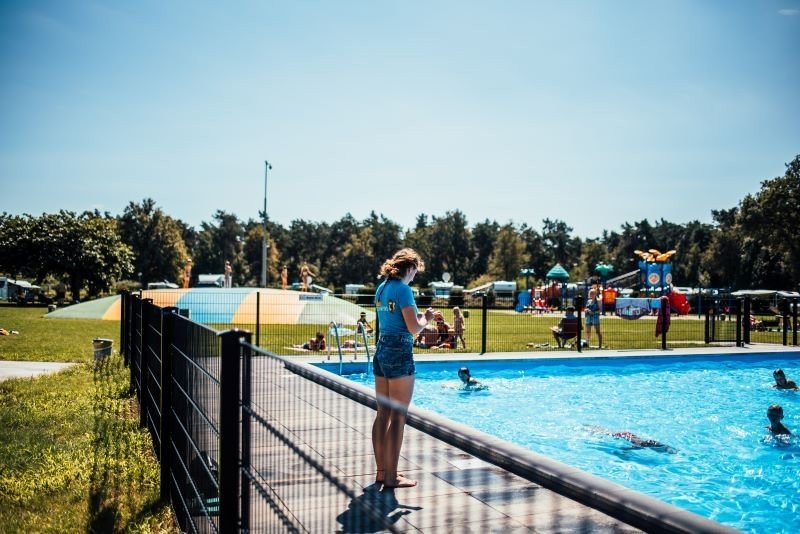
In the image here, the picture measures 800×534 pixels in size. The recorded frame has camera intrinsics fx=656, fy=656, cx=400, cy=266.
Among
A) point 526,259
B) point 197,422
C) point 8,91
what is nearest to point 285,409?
point 197,422

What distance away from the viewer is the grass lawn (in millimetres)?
4920

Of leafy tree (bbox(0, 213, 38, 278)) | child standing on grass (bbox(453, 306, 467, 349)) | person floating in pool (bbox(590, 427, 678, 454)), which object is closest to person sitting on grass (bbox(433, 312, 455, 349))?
child standing on grass (bbox(453, 306, 467, 349))

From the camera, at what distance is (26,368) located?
1288 centimetres

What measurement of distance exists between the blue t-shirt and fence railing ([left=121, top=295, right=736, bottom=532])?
0.85m

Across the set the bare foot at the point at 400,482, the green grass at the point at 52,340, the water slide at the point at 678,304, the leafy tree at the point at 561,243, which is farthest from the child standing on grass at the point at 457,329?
the leafy tree at the point at 561,243

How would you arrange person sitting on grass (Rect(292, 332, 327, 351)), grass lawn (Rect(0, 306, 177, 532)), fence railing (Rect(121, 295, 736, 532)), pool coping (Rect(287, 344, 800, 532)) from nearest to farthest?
pool coping (Rect(287, 344, 800, 532)), fence railing (Rect(121, 295, 736, 532)), grass lawn (Rect(0, 306, 177, 532)), person sitting on grass (Rect(292, 332, 327, 351))

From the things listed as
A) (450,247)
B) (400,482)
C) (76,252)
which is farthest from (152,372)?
(450,247)

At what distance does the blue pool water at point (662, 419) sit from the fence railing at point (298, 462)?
5.24 meters

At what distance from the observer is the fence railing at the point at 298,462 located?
1.33 metres

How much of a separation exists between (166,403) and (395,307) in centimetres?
201

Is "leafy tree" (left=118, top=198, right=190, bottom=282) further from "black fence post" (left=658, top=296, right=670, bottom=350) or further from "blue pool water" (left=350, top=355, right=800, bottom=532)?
"blue pool water" (left=350, top=355, right=800, bottom=532)

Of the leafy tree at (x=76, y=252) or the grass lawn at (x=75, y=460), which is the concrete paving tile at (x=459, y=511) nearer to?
the grass lawn at (x=75, y=460)

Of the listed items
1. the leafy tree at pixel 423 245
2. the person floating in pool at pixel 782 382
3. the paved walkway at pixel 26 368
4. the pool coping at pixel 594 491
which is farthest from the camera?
the leafy tree at pixel 423 245

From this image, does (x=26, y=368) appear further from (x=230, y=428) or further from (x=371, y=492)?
(x=371, y=492)
